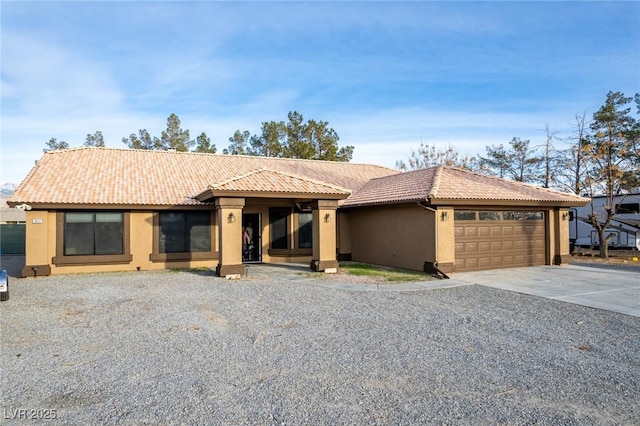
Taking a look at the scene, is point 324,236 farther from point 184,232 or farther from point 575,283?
point 575,283

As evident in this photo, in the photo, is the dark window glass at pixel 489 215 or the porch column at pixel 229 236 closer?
the porch column at pixel 229 236

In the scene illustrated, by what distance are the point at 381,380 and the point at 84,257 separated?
1320 cm

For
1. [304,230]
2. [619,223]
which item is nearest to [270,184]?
[304,230]

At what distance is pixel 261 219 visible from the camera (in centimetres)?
1772

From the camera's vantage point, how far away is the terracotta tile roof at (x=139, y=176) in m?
14.5

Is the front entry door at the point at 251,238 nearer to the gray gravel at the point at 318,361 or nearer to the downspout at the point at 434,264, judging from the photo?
the downspout at the point at 434,264

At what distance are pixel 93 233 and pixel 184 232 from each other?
3064 millimetres

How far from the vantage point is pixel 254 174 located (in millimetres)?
14398

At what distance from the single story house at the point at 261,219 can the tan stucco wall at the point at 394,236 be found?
0.05 meters

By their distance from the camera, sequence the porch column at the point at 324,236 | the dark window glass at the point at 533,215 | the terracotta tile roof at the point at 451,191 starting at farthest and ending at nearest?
the dark window glass at the point at 533,215, the porch column at the point at 324,236, the terracotta tile roof at the point at 451,191

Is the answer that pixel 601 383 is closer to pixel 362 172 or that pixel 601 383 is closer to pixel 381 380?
pixel 381 380

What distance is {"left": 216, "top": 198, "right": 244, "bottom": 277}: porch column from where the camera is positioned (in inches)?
514

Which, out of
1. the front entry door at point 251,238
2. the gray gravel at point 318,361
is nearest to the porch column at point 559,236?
the gray gravel at point 318,361

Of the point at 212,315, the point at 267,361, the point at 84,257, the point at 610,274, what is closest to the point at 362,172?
the point at 610,274
